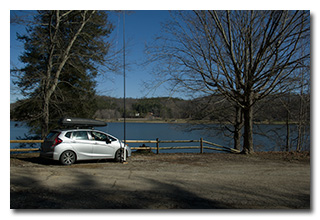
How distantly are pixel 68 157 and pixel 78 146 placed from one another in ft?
1.89

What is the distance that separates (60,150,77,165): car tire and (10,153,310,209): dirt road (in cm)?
105

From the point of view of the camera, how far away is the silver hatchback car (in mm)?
10633

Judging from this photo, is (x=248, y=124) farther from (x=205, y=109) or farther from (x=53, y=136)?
(x=53, y=136)

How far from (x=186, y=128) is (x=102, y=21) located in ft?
35.4

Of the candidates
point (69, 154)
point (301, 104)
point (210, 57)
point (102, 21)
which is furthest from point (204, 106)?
point (69, 154)

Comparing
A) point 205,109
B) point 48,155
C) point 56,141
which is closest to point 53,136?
point 56,141

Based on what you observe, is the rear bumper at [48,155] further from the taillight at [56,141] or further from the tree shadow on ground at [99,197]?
the tree shadow on ground at [99,197]

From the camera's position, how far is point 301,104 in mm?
20781

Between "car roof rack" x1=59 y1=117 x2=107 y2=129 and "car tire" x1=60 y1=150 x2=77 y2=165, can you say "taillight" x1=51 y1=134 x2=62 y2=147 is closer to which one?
"car tire" x1=60 y1=150 x2=77 y2=165

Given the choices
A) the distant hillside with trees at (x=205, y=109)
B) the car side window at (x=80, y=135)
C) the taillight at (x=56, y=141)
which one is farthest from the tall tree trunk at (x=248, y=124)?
the taillight at (x=56, y=141)

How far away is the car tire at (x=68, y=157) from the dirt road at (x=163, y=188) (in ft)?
3.45

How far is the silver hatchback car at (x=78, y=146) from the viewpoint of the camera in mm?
10633

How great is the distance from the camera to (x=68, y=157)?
10.8 m

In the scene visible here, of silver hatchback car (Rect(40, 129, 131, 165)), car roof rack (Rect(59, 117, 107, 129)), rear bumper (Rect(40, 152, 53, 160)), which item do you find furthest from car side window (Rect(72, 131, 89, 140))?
rear bumper (Rect(40, 152, 53, 160))
